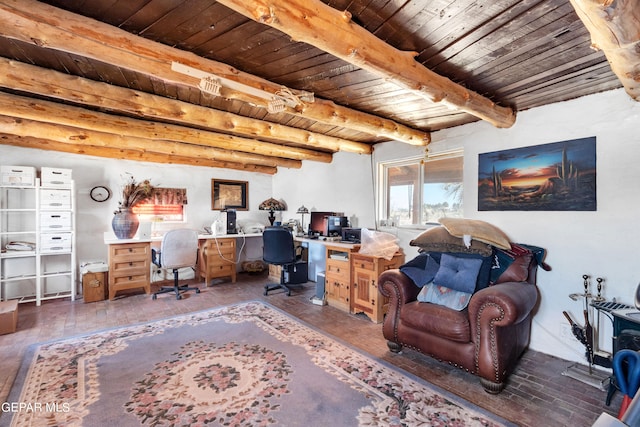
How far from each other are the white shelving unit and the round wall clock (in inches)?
21.1

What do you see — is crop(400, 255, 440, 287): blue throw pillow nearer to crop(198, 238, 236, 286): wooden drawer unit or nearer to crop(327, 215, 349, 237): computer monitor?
crop(327, 215, 349, 237): computer monitor

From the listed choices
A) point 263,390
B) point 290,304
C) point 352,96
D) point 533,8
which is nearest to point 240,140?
point 352,96

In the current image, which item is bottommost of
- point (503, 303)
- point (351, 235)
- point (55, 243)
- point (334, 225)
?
point (503, 303)

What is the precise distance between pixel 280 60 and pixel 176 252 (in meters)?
3.27

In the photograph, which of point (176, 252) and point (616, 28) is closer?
point (616, 28)

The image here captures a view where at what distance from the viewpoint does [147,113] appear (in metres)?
2.69

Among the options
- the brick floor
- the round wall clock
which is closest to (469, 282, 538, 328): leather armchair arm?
the brick floor

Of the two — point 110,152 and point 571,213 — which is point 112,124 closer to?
point 110,152

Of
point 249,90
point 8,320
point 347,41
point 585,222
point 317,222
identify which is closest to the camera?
point 347,41

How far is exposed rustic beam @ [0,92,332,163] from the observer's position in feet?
8.98

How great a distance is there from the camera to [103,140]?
3.82 meters

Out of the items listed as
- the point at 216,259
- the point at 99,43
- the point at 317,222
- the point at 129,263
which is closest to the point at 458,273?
the point at 317,222

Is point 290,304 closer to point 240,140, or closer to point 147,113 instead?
point 240,140

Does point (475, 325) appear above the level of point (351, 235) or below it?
below
